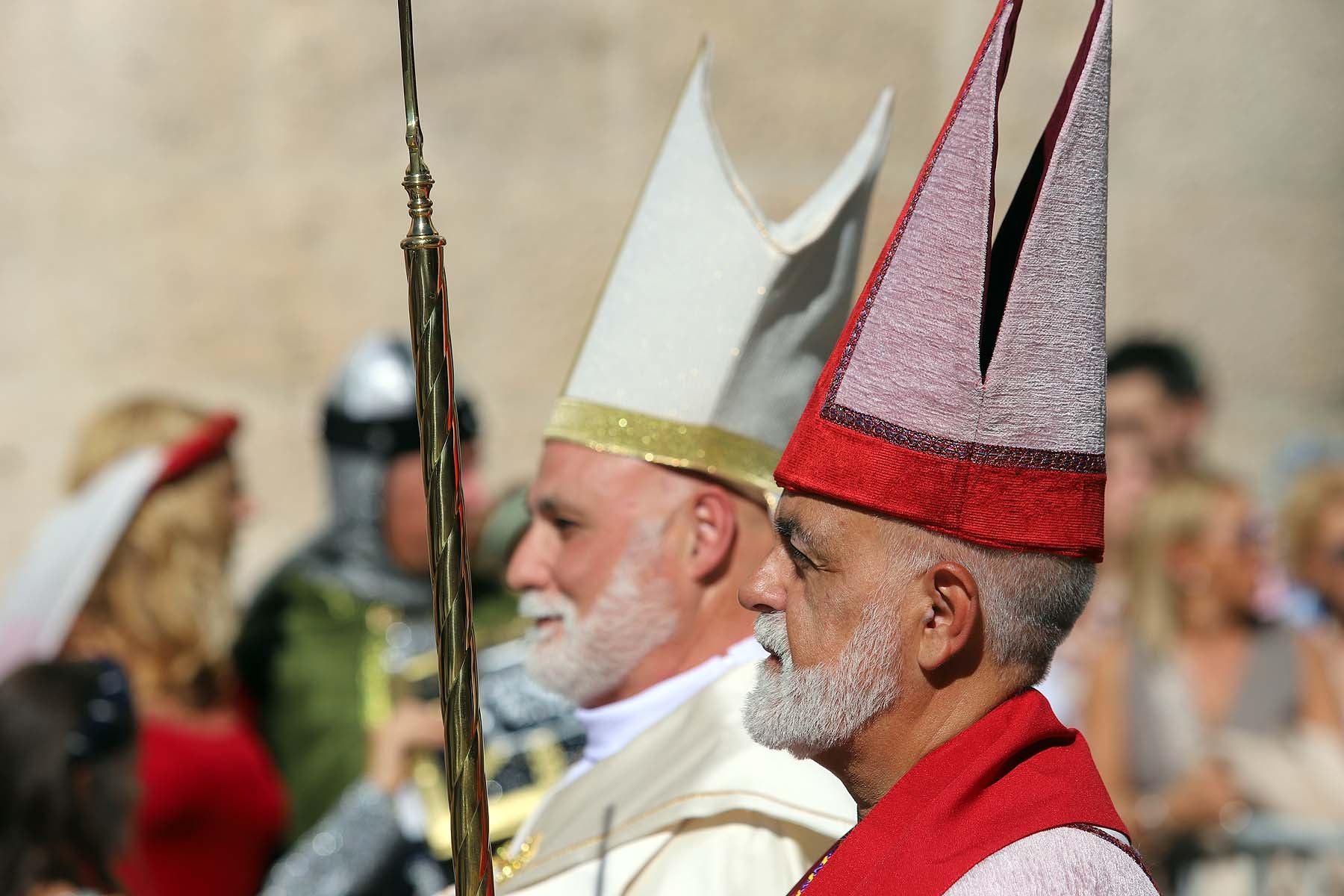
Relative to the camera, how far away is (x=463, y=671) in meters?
1.86

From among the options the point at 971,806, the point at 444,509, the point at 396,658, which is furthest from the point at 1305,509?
the point at 444,509

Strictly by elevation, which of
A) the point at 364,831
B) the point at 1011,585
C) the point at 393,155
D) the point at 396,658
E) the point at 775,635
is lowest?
the point at 364,831

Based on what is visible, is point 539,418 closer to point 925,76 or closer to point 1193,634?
point 925,76

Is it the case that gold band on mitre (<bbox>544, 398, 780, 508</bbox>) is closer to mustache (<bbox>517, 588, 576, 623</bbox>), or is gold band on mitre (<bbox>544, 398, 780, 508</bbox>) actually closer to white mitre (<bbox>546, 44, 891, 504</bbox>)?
white mitre (<bbox>546, 44, 891, 504</bbox>)

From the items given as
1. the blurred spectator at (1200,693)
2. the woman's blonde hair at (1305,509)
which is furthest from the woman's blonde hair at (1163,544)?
the woman's blonde hair at (1305,509)

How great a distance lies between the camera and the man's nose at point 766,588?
6.56ft

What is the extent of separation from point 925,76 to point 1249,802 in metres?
2.99

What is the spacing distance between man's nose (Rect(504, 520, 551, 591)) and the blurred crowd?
102 cm

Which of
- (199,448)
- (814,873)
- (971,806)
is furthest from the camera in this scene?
(199,448)

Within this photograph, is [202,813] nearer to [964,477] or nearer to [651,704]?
[651,704]

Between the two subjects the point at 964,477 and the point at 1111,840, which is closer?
the point at 1111,840

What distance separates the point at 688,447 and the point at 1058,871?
Result: 1.26m

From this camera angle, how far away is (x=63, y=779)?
3.31 metres

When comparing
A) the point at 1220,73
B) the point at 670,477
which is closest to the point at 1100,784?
the point at 670,477
